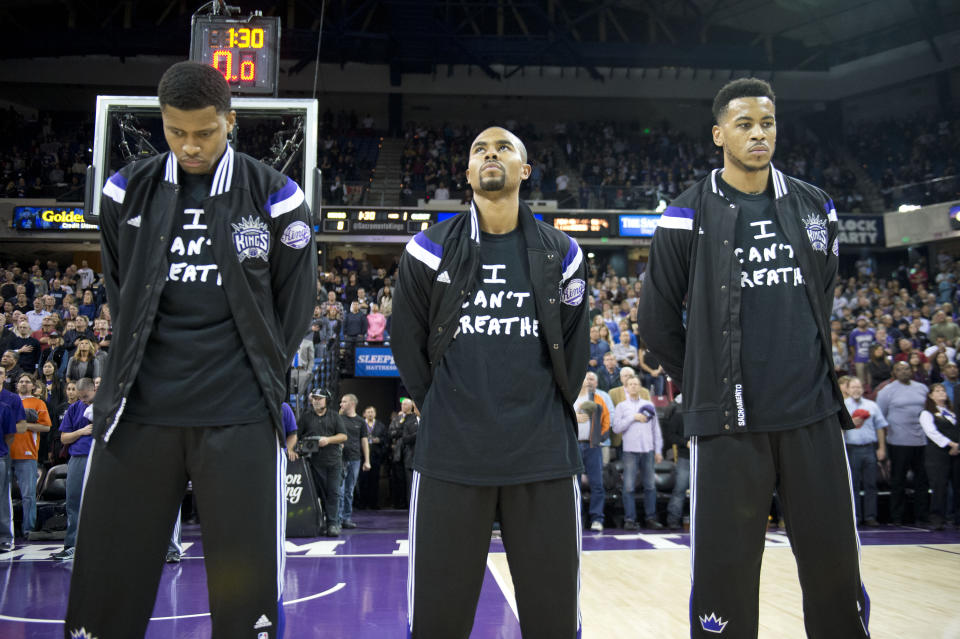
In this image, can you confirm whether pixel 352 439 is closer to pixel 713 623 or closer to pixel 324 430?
pixel 324 430

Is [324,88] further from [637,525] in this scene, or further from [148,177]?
[148,177]

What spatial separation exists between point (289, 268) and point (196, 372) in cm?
46

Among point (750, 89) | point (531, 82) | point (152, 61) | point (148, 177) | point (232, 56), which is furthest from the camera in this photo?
point (531, 82)

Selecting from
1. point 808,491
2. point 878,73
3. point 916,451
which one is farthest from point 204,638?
point 878,73

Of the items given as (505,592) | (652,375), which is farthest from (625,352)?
(505,592)

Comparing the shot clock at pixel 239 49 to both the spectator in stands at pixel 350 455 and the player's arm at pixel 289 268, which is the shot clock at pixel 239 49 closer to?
the spectator in stands at pixel 350 455

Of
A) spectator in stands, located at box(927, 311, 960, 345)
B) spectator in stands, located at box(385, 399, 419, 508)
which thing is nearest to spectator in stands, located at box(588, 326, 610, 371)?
Result: spectator in stands, located at box(385, 399, 419, 508)

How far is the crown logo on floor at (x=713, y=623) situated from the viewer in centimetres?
257

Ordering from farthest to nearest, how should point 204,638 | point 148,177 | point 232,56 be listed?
1. point 232,56
2. point 204,638
3. point 148,177

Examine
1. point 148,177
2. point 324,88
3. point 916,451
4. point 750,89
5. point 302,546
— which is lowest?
point 302,546

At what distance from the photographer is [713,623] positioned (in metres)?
2.58

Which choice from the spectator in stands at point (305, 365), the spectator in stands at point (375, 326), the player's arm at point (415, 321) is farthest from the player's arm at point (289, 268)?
the spectator in stands at point (375, 326)

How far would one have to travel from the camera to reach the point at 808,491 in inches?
103

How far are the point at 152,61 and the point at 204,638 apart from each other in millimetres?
27803
